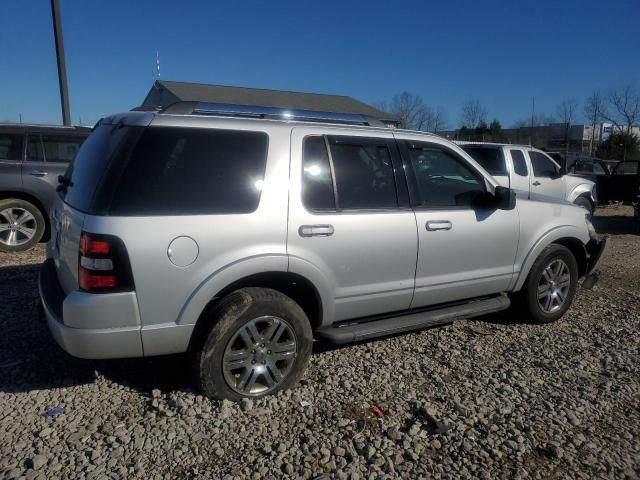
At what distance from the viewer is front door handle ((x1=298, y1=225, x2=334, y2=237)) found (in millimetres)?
3449

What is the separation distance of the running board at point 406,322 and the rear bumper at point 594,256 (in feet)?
4.10

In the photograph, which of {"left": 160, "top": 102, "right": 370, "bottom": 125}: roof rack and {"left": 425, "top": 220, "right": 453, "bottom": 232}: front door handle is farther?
{"left": 425, "top": 220, "right": 453, "bottom": 232}: front door handle

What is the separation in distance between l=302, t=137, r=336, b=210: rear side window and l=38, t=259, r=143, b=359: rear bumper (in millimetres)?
1284

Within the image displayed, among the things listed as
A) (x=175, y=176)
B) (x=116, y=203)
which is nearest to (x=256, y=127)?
(x=175, y=176)

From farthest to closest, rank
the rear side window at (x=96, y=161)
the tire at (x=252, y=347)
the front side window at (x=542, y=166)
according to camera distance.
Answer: the front side window at (x=542, y=166) < the tire at (x=252, y=347) < the rear side window at (x=96, y=161)

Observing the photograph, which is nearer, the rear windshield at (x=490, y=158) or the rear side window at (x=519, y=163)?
the rear windshield at (x=490, y=158)

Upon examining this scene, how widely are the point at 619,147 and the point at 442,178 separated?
133 ft

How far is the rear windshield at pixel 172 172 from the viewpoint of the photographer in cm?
302

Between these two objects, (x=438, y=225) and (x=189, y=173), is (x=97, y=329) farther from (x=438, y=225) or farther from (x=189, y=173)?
(x=438, y=225)

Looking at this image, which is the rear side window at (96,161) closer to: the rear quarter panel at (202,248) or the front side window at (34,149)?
the rear quarter panel at (202,248)

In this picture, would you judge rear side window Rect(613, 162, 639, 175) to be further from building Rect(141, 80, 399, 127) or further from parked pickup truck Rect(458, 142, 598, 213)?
building Rect(141, 80, 399, 127)

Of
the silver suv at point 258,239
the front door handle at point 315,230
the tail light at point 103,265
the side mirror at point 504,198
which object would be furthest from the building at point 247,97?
the tail light at point 103,265

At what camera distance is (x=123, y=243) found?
291 centimetres

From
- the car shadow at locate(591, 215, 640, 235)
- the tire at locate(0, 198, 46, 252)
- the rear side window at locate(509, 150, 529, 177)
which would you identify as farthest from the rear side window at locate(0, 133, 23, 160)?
the car shadow at locate(591, 215, 640, 235)
